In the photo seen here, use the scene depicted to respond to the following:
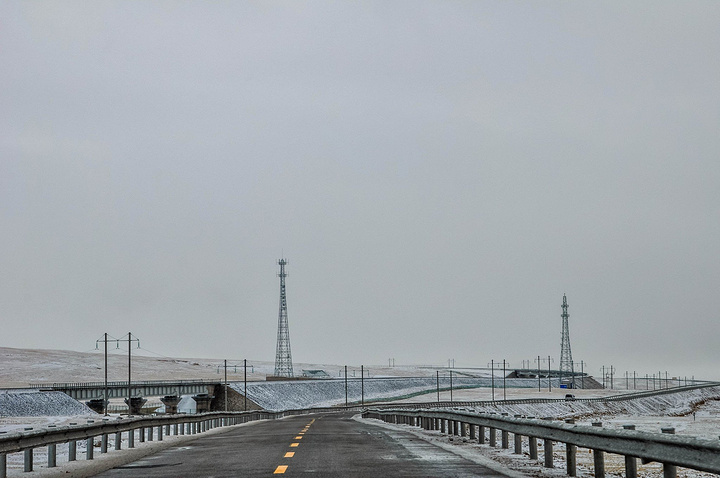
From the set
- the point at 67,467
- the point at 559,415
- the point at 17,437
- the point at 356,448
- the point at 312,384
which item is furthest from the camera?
the point at 312,384

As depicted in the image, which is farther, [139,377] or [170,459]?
[139,377]

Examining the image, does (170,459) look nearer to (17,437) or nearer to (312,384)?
(17,437)

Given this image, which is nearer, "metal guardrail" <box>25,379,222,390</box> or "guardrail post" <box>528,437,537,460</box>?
"guardrail post" <box>528,437,537,460</box>

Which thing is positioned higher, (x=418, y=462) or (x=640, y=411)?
(x=418, y=462)

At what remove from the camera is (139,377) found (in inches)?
7333

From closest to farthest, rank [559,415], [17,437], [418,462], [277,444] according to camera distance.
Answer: [17,437]
[418,462]
[277,444]
[559,415]

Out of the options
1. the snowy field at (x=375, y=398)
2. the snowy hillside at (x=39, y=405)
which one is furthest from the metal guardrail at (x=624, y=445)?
the snowy hillside at (x=39, y=405)

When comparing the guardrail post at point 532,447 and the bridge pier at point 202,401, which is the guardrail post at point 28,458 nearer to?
the guardrail post at point 532,447

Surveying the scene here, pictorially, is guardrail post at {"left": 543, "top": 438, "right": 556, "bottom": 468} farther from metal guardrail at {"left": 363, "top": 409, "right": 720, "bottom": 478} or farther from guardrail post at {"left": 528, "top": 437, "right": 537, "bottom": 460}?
guardrail post at {"left": 528, "top": 437, "right": 537, "bottom": 460}

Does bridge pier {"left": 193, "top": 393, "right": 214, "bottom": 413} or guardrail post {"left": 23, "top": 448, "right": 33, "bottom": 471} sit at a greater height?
guardrail post {"left": 23, "top": 448, "right": 33, "bottom": 471}

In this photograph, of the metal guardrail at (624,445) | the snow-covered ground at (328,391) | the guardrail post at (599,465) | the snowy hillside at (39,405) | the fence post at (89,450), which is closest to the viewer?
the metal guardrail at (624,445)

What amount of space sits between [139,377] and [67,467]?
17665 centimetres

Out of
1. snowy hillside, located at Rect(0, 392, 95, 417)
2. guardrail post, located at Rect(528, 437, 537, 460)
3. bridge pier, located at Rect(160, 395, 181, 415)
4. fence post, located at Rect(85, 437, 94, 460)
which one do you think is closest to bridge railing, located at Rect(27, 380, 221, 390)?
bridge pier, located at Rect(160, 395, 181, 415)

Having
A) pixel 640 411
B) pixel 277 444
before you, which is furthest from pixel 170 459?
pixel 640 411
